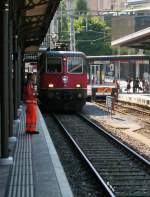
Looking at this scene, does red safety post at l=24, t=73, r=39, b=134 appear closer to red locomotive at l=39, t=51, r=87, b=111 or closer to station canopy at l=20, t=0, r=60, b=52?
station canopy at l=20, t=0, r=60, b=52

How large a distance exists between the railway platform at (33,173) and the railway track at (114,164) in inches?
33.9

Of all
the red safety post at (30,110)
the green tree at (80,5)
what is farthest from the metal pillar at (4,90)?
the green tree at (80,5)

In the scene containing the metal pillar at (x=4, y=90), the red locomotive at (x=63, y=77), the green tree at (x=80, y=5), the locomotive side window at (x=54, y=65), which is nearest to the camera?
the metal pillar at (x=4, y=90)

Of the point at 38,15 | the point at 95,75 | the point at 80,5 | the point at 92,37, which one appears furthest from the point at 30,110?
the point at 80,5

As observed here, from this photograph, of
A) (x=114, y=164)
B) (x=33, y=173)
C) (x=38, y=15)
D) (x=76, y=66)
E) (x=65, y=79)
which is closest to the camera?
(x=33, y=173)

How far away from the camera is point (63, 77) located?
29.3 m

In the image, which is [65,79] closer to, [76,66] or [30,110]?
[76,66]

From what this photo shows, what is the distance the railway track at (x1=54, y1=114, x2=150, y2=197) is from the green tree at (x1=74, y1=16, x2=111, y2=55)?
87.8 m

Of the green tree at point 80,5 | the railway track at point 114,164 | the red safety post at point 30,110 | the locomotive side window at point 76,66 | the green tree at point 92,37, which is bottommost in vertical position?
the railway track at point 114,164

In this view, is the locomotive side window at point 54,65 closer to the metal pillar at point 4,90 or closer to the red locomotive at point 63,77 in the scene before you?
the red locomotive at point 63,77

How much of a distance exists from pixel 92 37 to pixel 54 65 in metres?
82.6

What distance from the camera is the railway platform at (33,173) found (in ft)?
27.0

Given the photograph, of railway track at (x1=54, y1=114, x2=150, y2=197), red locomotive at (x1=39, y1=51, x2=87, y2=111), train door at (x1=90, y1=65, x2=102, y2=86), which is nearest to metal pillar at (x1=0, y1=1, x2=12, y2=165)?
railway track at (x1=54, y1=114, x2=150, y2=197)

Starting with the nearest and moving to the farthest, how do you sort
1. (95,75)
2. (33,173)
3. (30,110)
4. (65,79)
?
(33,173), (30,110), (65,79), (95,75)
